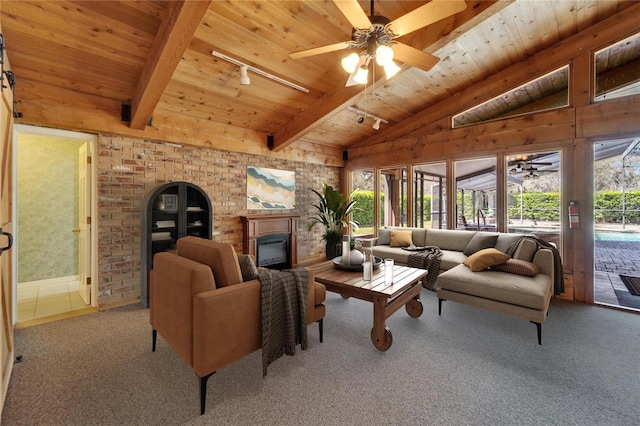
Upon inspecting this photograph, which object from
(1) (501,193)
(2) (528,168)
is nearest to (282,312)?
(1) (501,193)

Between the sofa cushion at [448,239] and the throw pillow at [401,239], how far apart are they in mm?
335

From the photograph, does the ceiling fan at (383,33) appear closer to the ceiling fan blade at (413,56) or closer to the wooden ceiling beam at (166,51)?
the ceiling fan blade at (413,56)

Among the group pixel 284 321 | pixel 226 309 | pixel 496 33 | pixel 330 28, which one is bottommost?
pixel 284 321

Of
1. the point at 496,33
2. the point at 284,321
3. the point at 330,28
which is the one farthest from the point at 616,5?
the point at 284,321

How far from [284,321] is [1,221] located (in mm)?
1973

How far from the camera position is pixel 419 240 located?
5.16 m

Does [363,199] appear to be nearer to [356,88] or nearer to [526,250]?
[356,88]

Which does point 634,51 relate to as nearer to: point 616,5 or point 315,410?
point 616,5

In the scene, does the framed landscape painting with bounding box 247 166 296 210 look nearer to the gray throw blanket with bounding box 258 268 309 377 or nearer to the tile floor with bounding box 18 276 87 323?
the tile floor with bounding box 18 276 87 323

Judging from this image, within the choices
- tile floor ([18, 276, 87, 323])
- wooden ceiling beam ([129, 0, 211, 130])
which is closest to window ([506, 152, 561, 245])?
wooden ceiling beam ([129, 0, 211, 130])

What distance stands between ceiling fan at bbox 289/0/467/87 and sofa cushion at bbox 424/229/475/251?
122 inches

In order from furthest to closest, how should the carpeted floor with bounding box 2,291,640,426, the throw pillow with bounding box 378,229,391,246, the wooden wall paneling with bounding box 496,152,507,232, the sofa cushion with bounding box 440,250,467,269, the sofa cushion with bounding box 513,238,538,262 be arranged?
the throw pillow with bounding box 378,229,391,246 < the wooden wall paneling with bounding box 496,152,507,232 < the sofa cushion with bounding box 440,250,467,269 < the sofa cushion with bounding box 513,238,538,262 < the carpeted floor with bounding box 2,291,640,426

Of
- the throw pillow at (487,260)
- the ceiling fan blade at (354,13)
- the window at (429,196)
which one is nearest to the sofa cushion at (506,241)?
the throw pillow at (487,260)

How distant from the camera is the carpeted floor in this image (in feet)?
5.78
